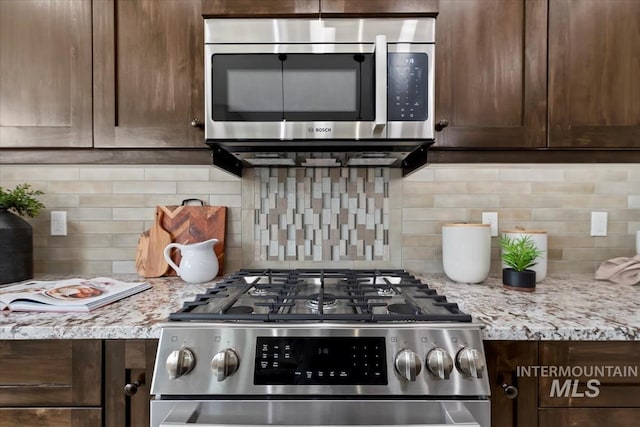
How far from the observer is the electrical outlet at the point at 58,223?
1.51 m

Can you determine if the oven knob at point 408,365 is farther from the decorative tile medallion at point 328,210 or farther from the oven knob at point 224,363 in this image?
the decorative tile medallion at point 328,210

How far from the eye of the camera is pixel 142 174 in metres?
1.53

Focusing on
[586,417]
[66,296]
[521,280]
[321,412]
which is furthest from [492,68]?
[66,296]

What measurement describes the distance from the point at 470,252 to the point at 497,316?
1.46ft

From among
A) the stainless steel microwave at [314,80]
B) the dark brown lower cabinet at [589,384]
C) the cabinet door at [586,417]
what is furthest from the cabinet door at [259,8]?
the cabinet door at [586,417]

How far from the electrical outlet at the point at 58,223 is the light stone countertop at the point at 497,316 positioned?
65 cm

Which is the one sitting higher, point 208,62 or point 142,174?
point 208,62

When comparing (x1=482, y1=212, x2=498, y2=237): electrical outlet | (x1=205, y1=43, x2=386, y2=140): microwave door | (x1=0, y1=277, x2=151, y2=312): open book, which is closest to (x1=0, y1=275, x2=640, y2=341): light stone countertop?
(x1=0, y1=277, x2=151, y2=312): open book

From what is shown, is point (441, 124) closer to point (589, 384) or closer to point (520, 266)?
point (520, 266)

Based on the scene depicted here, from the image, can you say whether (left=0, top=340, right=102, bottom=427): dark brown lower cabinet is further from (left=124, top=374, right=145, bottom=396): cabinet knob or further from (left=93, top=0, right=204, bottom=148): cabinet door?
(left=93, top=0, right=204, bottom=148): cabinet door

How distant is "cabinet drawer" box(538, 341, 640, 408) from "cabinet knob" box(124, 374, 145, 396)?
3.28 ft

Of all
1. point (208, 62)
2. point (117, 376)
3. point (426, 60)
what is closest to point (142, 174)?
point (208, 62)

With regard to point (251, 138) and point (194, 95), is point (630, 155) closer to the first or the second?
point (251, 138)

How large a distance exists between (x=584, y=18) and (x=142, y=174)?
1850 mm
